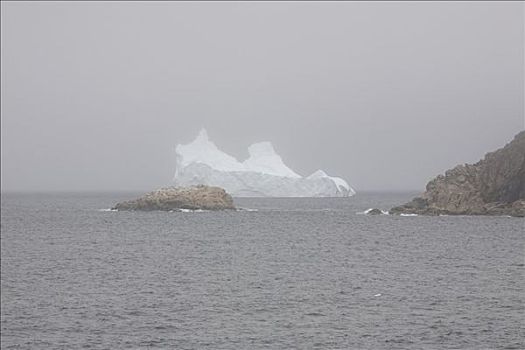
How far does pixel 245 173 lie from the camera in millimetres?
128875

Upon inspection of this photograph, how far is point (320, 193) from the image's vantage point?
143 m

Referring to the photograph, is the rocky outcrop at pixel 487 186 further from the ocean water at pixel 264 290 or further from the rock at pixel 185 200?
the rock at pixel 185 200

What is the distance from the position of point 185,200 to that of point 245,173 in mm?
43459

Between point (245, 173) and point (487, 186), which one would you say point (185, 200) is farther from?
point (245, 173)

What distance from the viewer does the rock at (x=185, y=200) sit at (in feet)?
283

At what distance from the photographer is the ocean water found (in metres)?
20.4

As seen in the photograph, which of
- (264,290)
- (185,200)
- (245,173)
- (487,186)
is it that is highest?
(245,173)

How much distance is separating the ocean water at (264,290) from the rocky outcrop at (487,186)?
561 inches

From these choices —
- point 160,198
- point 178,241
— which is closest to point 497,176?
point 178,241

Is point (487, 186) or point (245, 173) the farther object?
point (245, 173)

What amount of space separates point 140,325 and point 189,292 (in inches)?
247

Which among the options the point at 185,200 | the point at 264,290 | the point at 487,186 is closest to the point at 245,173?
the point at 185,200

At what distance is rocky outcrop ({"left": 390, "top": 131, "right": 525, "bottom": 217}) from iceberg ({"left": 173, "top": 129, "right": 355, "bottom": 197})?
56.0m

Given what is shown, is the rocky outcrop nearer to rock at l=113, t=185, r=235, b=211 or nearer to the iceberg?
rock at l=113, t=185, r=235, b=211
